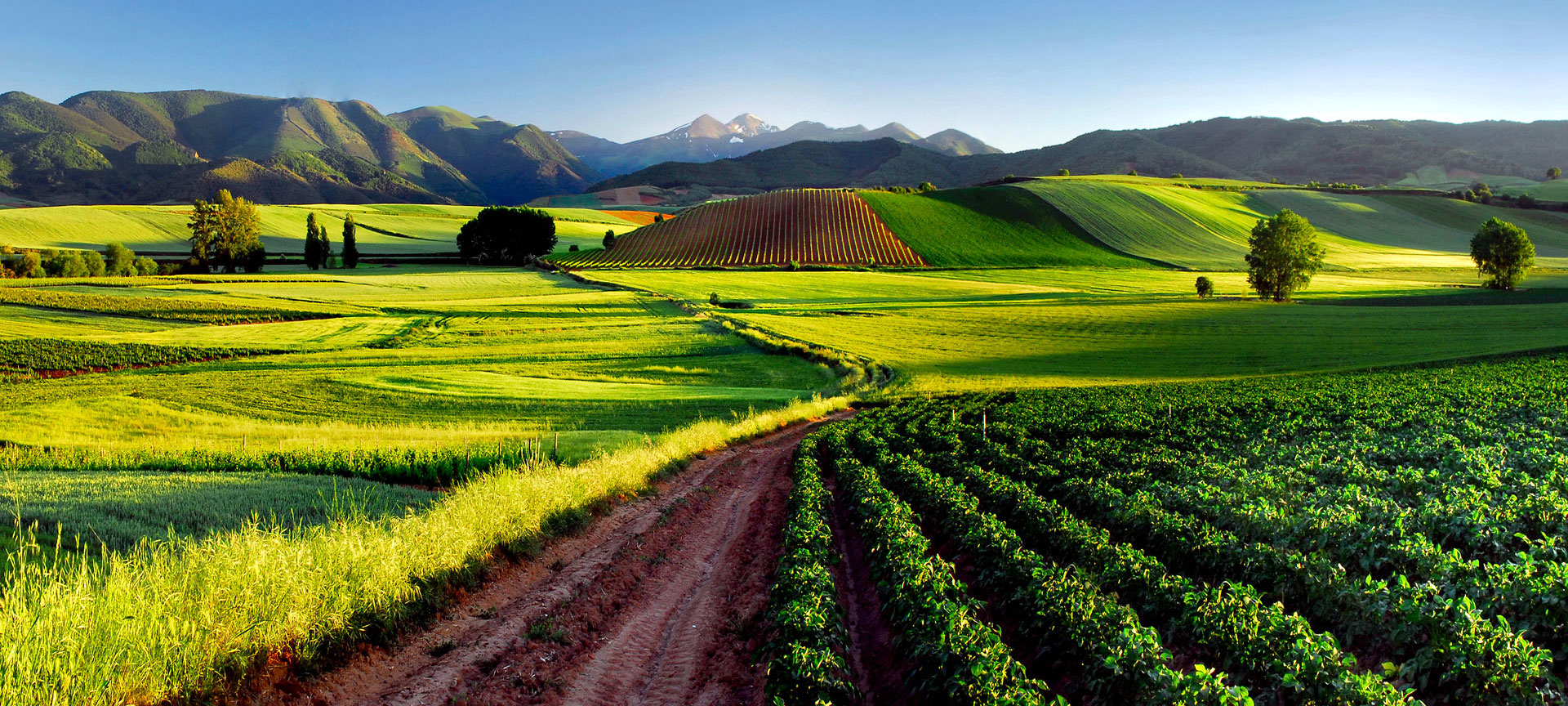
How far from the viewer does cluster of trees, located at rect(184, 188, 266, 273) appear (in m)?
89.8

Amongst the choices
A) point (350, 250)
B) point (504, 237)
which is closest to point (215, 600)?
point (350, 250)

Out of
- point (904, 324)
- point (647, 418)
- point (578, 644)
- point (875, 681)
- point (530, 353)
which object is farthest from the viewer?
point (904, 324)

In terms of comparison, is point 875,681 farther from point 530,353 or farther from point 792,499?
point 530,353

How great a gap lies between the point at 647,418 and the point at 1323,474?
2112 centimetres

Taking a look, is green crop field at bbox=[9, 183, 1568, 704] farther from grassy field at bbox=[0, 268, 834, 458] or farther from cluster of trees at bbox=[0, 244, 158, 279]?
cluster of trees at bbox=[0, 244, 158, 279]

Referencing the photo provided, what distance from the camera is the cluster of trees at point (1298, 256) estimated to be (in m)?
70.8

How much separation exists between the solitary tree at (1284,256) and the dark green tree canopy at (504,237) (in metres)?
89.2

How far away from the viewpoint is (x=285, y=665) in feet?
28.3

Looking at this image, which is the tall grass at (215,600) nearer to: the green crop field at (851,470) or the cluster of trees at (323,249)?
the green crop field at (851,470)

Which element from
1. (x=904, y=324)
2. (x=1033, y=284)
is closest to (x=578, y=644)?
(x=904, y=324)

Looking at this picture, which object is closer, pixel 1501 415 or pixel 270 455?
pixel 270 455

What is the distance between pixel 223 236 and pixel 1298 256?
114m

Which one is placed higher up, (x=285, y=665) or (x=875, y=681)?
(x=285, y=665)

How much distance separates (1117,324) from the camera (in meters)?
58.9
